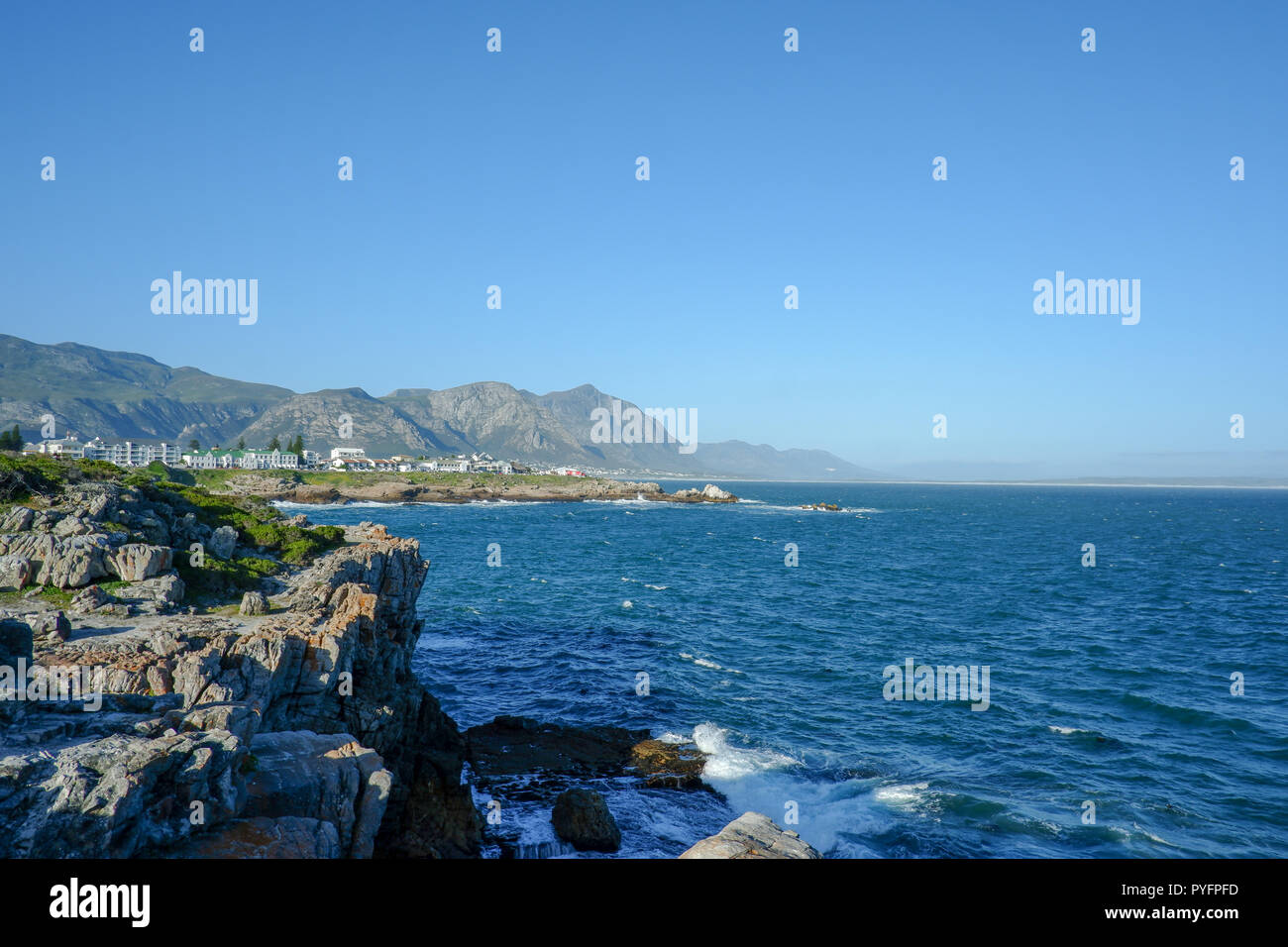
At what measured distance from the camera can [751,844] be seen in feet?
43.3

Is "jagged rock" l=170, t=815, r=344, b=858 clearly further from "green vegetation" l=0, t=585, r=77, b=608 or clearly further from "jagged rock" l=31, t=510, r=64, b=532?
"jagged rock" l=31, t=510, r=64, b=532

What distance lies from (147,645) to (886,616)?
160ft

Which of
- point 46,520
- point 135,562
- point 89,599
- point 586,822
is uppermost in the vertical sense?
point 46,520

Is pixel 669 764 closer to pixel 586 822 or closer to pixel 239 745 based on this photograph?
pixel 586 822

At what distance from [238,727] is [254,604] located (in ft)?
45.7

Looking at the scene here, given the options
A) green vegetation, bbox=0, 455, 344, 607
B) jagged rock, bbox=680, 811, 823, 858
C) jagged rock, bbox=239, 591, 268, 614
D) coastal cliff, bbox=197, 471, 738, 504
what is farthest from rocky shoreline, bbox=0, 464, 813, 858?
coastal cliff, bbox=197, 471, 738, 504

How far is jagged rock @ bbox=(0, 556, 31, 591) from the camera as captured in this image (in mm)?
25562

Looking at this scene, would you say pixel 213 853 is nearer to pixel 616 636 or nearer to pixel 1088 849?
pixel 1088 849

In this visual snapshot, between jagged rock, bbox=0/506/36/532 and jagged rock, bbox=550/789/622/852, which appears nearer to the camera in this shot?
jagged rock, bbox=550/789/622/852

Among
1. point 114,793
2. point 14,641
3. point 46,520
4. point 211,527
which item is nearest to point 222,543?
point 211,527

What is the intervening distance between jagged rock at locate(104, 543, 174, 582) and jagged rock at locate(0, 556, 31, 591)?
238 centimetres

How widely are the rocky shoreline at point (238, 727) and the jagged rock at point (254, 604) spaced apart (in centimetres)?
17
